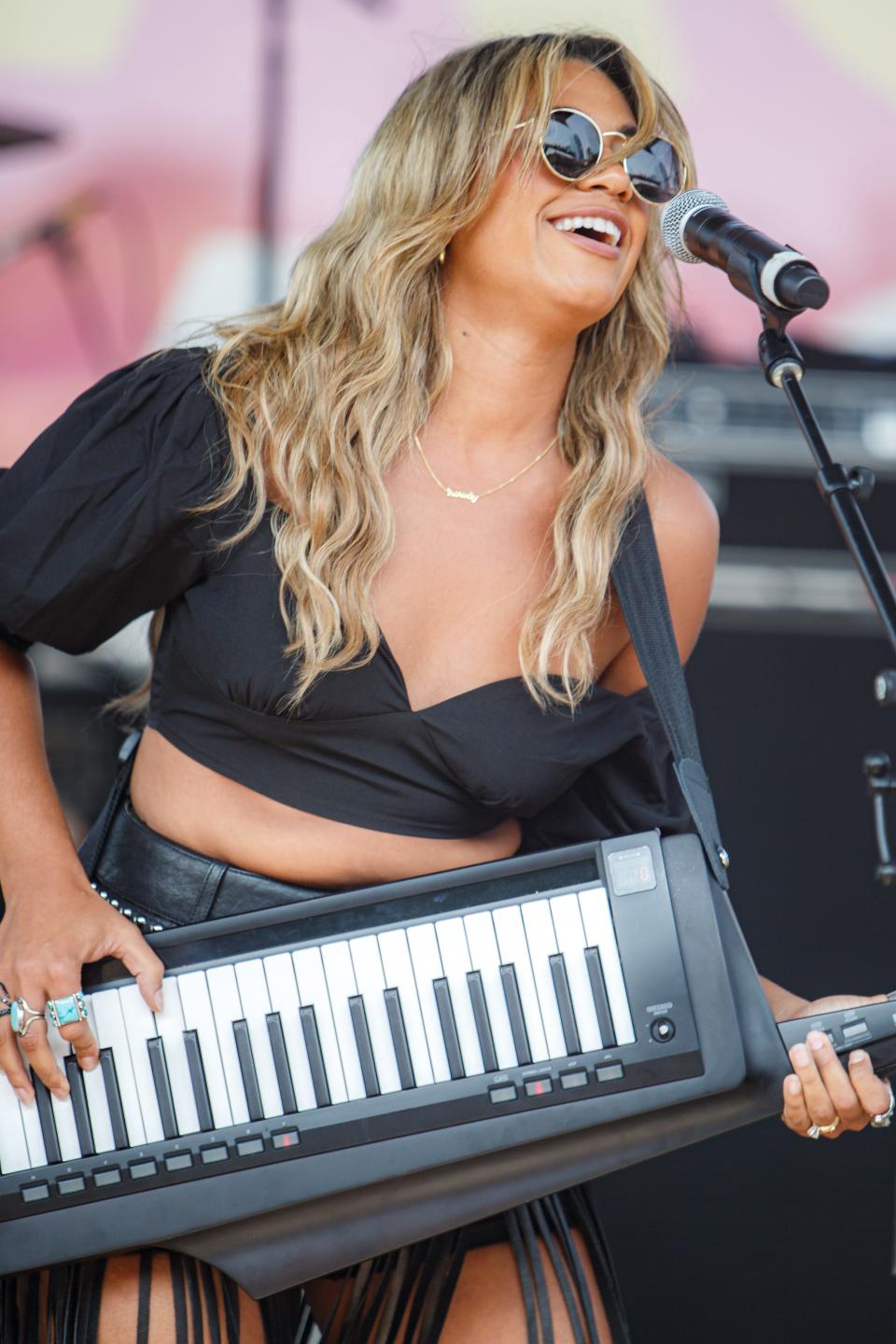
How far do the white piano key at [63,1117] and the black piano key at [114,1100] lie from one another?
0.04 metres

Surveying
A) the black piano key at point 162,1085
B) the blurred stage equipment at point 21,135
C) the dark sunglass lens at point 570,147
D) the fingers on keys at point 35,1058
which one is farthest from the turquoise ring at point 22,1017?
the blurred stage equipment at point 21,135

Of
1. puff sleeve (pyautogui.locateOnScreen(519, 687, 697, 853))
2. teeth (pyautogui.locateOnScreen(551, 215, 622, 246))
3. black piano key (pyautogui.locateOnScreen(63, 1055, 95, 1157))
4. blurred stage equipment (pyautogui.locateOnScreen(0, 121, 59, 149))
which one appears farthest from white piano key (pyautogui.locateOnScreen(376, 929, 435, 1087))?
blurred stage equipment (pyautogui.locateOnScreen(0, 121, 59, 149))

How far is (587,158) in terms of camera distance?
178 cm

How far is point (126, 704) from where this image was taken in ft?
6.75

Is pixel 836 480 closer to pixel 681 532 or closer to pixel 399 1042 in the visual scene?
pixel 681 532

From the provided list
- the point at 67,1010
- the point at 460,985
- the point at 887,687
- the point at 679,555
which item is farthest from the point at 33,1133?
the point at 679,555

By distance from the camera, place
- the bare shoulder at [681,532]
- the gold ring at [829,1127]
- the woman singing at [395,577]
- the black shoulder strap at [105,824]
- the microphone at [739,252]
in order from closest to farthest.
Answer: the microphone at [739,252] < the gold ring at [829,1127] < the woman singing at [395,577] < the black shoulder strap at [105,824] < the bare shoulder at [681,532]

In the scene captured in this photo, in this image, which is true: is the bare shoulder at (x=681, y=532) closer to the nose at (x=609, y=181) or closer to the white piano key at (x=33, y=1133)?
the nose at (x=609, y=181)

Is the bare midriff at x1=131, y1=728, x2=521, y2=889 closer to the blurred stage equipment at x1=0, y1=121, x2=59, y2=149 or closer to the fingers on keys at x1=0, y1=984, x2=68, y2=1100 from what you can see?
the fingers on keys at x1=0, y1=984, x2=68, y2=1100

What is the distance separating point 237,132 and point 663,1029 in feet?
6.93

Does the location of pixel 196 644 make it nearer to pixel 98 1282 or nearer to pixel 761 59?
pixel 98 1282

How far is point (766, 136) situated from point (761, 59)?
0.15m

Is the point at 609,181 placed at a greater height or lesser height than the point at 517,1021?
greater

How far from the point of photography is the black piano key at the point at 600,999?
→ 1.46 meters
